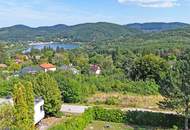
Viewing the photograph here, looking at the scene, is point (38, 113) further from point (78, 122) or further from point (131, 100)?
point (131, 100)

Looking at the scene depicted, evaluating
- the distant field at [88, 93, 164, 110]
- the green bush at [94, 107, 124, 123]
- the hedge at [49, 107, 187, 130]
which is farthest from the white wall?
the distant field at [88, 93, 164, 110]

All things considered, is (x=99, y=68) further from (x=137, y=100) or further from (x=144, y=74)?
(x=137, y=100)

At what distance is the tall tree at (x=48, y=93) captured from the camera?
100 ft

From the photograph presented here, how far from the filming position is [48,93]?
30.5 metres

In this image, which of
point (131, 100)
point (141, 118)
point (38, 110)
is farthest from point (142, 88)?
point (38, 110)

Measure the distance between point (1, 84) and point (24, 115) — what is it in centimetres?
1995

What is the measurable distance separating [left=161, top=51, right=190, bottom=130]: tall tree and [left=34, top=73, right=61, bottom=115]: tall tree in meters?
9.32

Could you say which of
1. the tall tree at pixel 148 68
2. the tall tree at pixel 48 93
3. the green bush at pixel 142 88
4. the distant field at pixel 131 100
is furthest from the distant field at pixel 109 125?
the tall tree at pixel 148 68

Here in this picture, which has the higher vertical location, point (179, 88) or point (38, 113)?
point (179, 88)

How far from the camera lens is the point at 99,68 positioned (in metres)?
83.2

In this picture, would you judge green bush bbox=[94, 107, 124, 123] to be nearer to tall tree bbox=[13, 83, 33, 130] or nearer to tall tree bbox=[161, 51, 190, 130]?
tall tree bbox=[161, 51, 190, 130]

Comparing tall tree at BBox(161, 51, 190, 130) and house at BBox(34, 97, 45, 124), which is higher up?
tall tree at BBox(161, 51, 190, 130)

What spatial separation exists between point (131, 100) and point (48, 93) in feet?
37.5

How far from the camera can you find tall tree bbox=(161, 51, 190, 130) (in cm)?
2628
